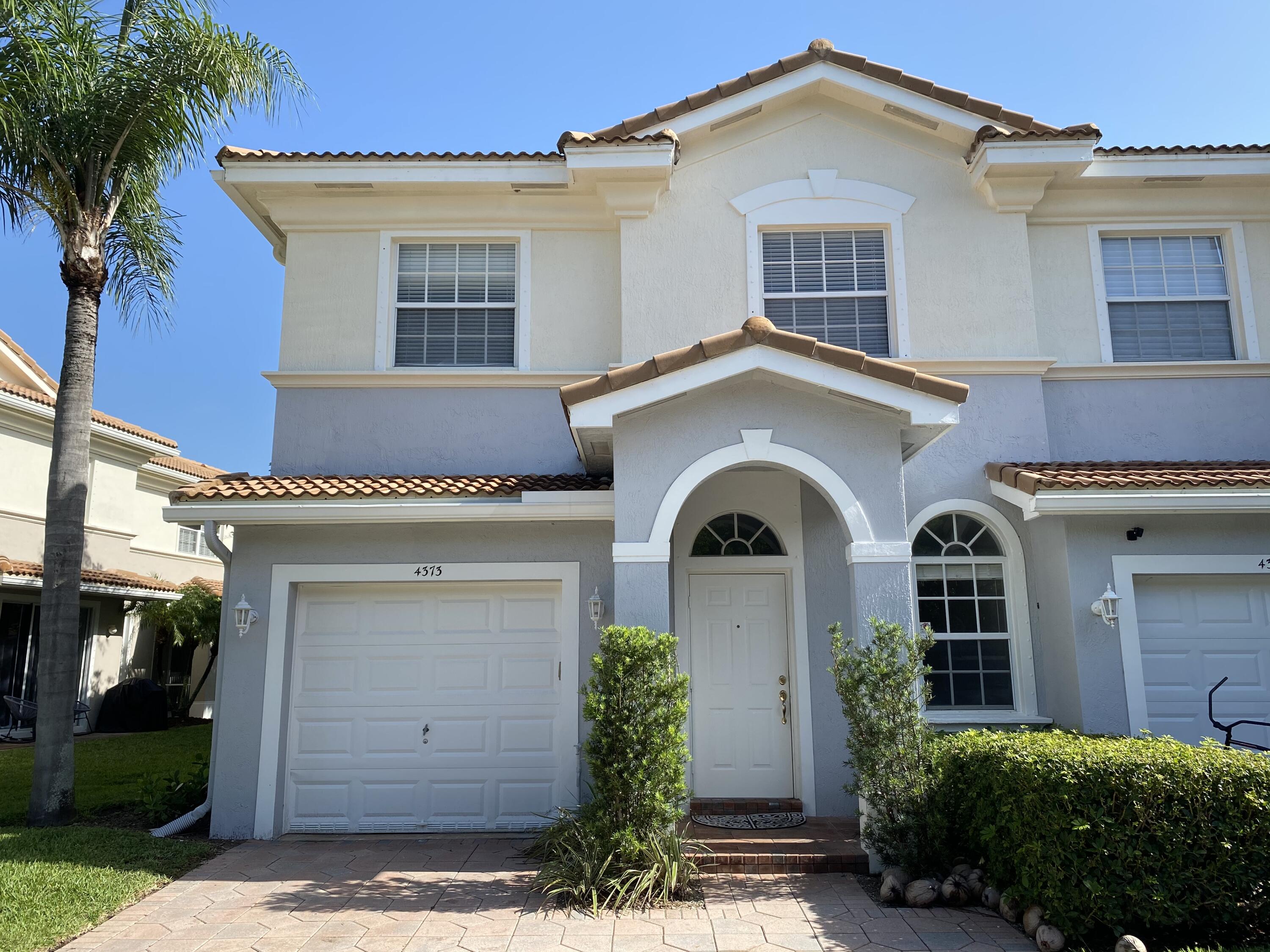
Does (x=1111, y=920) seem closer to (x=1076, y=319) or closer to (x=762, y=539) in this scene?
(x=762, y=539)

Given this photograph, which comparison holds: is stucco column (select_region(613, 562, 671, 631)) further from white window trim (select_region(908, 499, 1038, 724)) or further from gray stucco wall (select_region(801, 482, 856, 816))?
white window trim (select_region(908, 499, 1038, 724))

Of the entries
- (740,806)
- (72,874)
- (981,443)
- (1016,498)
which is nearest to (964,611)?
(1016,498)

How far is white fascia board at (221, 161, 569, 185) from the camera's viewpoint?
10719mm

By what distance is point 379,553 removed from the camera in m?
9.62

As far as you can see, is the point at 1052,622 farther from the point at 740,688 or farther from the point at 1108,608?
the point at 740,688

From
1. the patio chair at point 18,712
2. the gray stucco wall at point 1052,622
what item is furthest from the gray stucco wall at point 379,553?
the patio chair at point 18,712

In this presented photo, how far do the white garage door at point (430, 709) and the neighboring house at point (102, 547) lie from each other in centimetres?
987

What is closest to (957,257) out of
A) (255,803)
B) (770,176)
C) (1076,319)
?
(1076,319)

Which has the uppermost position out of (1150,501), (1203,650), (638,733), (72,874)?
(1150,501)

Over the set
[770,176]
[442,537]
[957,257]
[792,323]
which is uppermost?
[770,176]

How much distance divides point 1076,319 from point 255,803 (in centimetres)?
1037

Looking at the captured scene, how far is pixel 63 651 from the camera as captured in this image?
9.35 m

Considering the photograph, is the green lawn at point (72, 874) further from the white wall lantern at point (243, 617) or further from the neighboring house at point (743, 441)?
the white wall lantern at point (243, 617)

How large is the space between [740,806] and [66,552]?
736 centimetres
